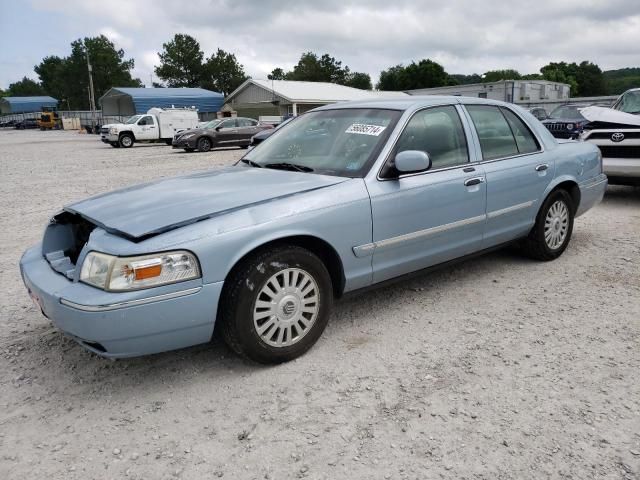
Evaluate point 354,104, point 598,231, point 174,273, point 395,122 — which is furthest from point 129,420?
point 598,231

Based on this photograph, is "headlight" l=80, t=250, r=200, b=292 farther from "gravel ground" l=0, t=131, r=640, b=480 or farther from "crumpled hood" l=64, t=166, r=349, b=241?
"gravel ground" l=0, t=131, r=640, b=480

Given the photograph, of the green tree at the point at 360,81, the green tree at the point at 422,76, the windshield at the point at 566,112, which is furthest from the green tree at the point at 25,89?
the windshield at the point at 566,112

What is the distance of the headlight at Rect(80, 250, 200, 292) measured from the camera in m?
2.55

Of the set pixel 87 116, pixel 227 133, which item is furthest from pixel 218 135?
pixel 87 116

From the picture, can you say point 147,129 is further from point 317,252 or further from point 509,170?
point 317,252

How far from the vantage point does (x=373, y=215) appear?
3.29 metres

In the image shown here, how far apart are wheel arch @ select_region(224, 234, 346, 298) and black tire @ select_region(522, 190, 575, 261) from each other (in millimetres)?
2305

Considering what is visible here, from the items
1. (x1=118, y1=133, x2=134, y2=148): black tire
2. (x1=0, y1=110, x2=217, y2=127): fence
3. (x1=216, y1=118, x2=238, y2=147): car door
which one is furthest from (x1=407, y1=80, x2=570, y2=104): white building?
(x1=118, y1=133, x2=134, y2=148): black tire

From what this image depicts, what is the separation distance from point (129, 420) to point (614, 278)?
404 centimetres

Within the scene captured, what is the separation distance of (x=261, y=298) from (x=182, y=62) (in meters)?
90.5

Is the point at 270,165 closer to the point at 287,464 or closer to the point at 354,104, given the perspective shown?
the point at 354,104

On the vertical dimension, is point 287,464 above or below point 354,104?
below

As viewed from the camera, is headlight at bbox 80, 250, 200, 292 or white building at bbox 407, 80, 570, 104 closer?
headlight at bbox 80, 250, 200, 292

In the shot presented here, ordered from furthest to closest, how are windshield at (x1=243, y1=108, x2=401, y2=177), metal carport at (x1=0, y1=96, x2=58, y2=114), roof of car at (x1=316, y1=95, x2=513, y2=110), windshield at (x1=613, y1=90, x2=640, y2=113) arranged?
metal carport at (x1=0, y1=96, x2=58, y2=114)
windshield at (x1=613, y1=90, x2=640, y2=113)
roof of car at (x1=316, y1=95, x2=513, y2=110)
windshield at (x1=243, y1=108, x2=401, y2=177)
